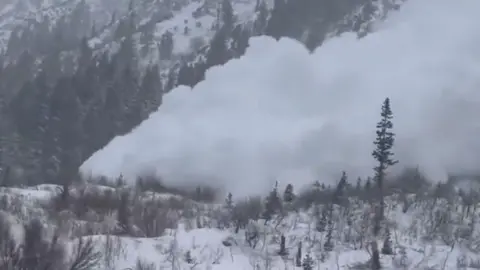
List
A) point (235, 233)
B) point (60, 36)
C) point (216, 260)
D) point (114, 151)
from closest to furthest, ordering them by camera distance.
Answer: point (216, 260)
point (235, 233)
point (114, 151)
point (60, 36)

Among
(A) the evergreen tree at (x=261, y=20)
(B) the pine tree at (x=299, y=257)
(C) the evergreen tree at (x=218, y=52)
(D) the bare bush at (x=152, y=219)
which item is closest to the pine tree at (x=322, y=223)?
(B) the pine tree at (x=299, y=257)

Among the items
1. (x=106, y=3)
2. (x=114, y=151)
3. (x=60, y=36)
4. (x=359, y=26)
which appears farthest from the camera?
(x=106, y=3)

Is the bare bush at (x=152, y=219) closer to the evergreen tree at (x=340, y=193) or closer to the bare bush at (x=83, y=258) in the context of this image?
the bare bush at (x=83, y=258)

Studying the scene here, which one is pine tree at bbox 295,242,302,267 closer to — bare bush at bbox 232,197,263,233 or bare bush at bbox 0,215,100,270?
bare bush at bbox 232,197,263,233

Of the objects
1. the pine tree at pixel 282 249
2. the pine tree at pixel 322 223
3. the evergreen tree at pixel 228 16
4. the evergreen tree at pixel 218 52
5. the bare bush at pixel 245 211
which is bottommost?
the pine tree at pixel 282 249

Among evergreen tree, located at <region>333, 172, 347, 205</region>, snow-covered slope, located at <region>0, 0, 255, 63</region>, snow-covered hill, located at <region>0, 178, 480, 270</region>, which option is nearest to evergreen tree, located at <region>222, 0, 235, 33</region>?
snow-covered slope, located at <region>0, 0, 255, 63</region>

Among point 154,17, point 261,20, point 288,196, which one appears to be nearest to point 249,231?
point 288,196

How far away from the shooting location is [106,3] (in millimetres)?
120625

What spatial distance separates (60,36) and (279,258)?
233 feet

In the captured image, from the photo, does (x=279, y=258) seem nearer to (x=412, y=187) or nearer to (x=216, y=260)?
(x=216, y=260)

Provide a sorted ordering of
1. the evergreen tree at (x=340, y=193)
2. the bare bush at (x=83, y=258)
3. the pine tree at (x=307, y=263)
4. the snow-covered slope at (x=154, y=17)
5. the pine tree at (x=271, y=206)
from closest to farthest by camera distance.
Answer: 1. the bare bush at (x=83, y=258)
2. the pine tree at (x=307, y=263)
3. the pine tree at (x=271, y=206)
4. the evergreen tree at (x=340, y=193)
5. the snow-covered slope at (x=154, y=17)

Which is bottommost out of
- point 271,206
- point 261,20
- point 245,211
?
point 245,211

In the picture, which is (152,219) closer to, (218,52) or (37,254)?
(37,254)

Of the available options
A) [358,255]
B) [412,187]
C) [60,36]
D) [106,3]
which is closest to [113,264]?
[358,255]
